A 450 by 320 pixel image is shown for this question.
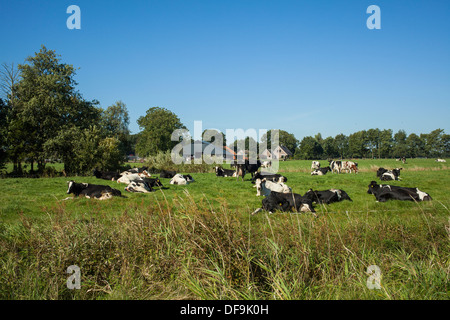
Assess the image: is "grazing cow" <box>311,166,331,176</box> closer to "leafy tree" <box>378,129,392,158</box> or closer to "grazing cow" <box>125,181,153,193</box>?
"grazing cow" <box>125,181,153,193</box>

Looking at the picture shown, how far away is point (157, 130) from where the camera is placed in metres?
59.5

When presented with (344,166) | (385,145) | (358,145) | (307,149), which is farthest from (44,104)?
(385,145)

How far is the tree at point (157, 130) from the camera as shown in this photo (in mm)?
59100

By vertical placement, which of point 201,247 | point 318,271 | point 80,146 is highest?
point 80,146

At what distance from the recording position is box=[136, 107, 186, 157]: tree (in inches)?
2327

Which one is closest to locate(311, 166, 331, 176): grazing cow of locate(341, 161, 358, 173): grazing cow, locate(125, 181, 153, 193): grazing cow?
locate(341, 161, 358, 173): grazing cow

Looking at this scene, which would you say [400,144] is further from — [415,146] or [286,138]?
[286,138]

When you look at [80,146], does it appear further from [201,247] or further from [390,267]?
[390,267]

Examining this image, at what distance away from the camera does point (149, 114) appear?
2682 inches

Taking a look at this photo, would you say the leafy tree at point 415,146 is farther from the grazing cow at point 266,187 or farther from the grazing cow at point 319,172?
the grazing cow at point 266,187

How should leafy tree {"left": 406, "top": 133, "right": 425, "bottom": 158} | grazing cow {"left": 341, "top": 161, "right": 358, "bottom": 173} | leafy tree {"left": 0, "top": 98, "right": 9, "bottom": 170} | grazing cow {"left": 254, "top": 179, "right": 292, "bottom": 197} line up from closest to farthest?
1. grazing cow {"left": 254, "top": 179, "right": 292, "bottom": 197}
2. leafy tree {"left": 0, "top": 98, "right": 9, "bottom": 170}
3. grazing cow {"left": 341, "top": 161, "right": 358, "bottom": 173}
4. leafy tree {"left": 406, "top": 133, "right": 425, "bottom": 158}

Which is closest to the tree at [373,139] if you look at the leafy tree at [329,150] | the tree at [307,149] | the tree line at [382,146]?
the tree line at [382,146]

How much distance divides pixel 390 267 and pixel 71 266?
16.1 feet
